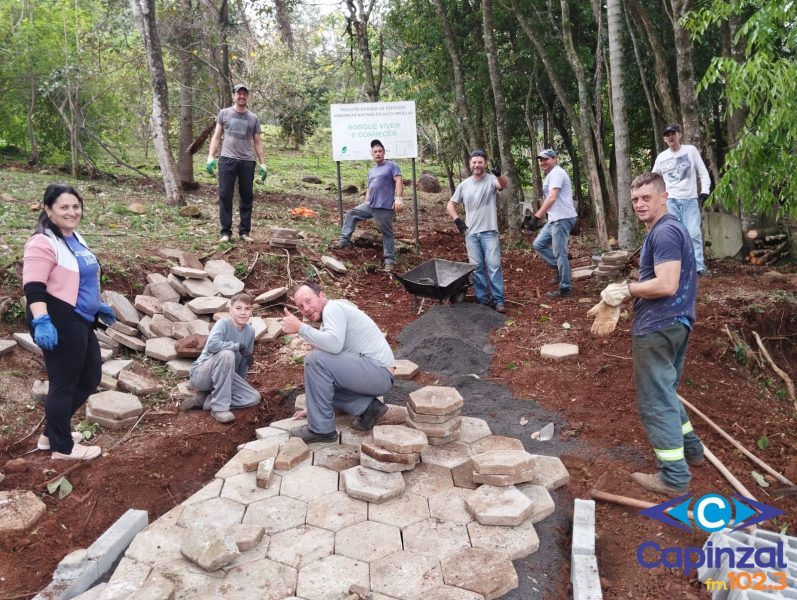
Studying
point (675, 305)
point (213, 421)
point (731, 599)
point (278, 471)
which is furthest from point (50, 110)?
point (731, 599)

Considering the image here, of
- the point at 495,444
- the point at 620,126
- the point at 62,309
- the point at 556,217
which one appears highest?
the point at 620,126

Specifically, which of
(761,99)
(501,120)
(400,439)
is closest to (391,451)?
(400,439)

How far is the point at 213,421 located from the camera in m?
4.77

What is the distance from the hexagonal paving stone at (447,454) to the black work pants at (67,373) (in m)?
2.30

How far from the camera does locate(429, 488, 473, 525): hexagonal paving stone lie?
3490mm

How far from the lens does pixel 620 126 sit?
8.29 metres

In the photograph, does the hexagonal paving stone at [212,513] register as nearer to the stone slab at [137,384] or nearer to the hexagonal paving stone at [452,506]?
the hexagonal paving stone at [452,506]

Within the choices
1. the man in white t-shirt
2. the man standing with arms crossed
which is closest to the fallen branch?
the man in white t-shirt

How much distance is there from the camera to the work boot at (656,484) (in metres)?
3.61

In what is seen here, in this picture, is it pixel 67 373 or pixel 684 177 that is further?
pixel 684 177

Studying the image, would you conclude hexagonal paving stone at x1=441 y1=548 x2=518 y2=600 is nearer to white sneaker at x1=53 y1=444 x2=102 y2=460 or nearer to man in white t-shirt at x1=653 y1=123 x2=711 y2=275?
white sneaker at x1=53 y1=444 x2=102 y2=460

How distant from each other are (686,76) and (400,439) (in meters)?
6.38

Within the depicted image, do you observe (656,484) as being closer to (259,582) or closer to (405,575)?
(405,575)

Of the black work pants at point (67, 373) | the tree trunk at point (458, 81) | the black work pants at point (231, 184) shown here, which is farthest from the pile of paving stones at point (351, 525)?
the tree trunk at point (458, 81)
